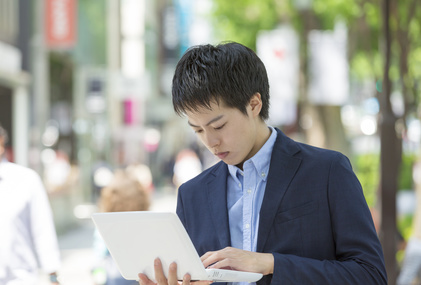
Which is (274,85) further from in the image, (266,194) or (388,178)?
(266,194)

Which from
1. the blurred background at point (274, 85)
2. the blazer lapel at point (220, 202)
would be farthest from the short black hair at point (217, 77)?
the blurred background at point (274, 85)

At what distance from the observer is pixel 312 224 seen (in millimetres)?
2221

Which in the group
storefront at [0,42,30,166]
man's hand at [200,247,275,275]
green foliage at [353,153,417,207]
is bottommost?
green foliage at [353,153,417,207]

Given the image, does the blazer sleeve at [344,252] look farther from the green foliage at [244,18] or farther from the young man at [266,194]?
the green foliage at [244,18]

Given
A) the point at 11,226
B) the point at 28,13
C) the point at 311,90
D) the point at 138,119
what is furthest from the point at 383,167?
the point at 138,119

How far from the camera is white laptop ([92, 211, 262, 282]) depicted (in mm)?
2031

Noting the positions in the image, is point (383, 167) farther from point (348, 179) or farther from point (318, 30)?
point (318, 30)

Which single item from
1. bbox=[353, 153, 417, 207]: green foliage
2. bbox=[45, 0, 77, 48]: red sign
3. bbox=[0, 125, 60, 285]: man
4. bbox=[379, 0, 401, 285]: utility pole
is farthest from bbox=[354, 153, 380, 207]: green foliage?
bbox=[0, 125, 60, 285]: man

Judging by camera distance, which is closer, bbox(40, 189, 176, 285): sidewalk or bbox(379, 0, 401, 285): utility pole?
bbox(379, 0, 401, 285): utility pole

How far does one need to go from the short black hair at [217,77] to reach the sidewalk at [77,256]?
5.20 meters

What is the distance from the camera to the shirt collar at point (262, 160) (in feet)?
7.68

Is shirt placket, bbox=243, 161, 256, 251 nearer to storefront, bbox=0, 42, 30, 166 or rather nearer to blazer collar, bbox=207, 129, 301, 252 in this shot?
blazer collar, bbox=207, 129, 301, 252

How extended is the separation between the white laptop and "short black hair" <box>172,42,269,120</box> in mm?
419

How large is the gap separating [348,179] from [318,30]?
534 inches
